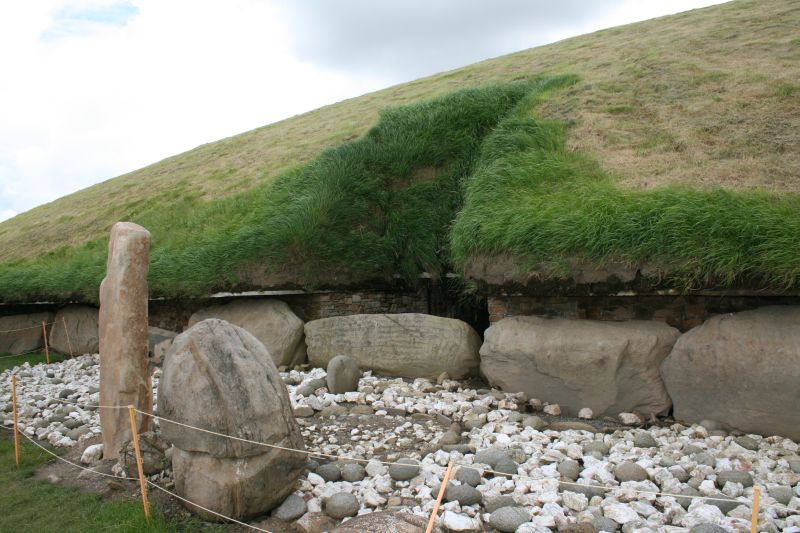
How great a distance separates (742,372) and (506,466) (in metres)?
2.23

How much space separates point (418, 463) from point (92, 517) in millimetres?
2350

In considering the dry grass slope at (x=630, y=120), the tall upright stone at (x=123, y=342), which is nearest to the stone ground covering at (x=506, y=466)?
the tall upright stone at (x=123, y=342)

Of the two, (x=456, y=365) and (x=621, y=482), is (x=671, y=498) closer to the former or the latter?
(x=621, y=482)

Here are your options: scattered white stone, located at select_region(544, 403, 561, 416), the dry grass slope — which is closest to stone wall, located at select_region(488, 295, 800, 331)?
scattered white stone, located at select_region(544, 403, 561, 416)

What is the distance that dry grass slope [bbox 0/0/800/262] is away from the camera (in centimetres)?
725

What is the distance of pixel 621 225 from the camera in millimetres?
Result: 5879

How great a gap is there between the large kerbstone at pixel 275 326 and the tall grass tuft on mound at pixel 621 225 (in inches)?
101

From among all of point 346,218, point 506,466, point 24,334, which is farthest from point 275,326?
point 24,334

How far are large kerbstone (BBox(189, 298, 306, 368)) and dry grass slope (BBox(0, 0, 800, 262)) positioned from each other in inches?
149

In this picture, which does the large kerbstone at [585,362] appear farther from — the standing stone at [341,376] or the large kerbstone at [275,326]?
the large kerbstone at [275,326]

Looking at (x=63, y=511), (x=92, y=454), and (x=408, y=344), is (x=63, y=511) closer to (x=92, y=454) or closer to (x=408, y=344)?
(x=92, y=454)

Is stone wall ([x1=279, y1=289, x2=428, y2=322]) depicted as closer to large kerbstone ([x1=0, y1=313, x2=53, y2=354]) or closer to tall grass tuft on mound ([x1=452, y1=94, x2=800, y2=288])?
tall grass tuft on mound ([x1=452, y1=94, x2=800, y2=288])

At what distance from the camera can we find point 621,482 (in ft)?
14.0

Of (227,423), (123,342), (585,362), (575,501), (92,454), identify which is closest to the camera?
(575,501)
